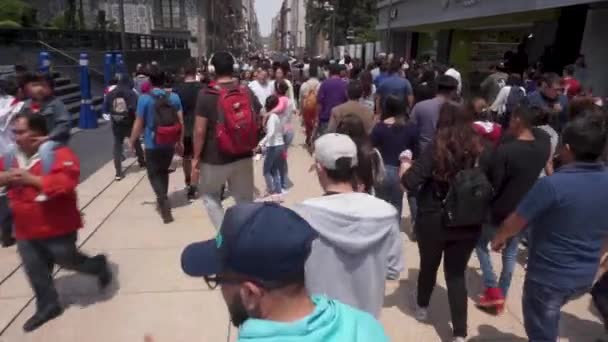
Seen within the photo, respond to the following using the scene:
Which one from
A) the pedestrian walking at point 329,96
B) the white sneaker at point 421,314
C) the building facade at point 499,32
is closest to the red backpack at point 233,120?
the white sneaker at point 421,314

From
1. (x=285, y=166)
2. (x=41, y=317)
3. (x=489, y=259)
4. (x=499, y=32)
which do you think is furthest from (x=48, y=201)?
(x=499, y=32)

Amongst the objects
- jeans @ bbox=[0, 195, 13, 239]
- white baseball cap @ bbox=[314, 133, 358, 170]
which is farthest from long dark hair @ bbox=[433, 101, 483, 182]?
jeans @ bbox=[0, 195, 13, 239]

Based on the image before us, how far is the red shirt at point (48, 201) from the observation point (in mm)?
3350

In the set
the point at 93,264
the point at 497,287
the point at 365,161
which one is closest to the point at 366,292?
the point at 365,161

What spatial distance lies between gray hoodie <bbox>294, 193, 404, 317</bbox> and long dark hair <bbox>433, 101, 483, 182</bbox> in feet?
2.82

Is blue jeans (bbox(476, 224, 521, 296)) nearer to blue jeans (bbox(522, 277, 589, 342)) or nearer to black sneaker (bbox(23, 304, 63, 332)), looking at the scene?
blue jeans (bbox(522, 277, 589, 342))

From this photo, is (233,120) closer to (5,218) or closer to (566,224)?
(566,224)

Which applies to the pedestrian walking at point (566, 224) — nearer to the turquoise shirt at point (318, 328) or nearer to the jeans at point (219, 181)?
the turquoise shirt at point (318, 328)

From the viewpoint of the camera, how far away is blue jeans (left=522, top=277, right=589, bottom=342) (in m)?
2.67

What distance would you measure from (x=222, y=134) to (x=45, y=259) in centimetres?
166

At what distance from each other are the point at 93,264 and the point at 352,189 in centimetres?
259

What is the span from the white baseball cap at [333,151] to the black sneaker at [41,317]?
105 inches

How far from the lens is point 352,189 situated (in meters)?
2.43

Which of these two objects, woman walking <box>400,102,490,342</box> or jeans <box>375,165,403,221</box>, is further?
jeans <box>375,165,403,221</box>
